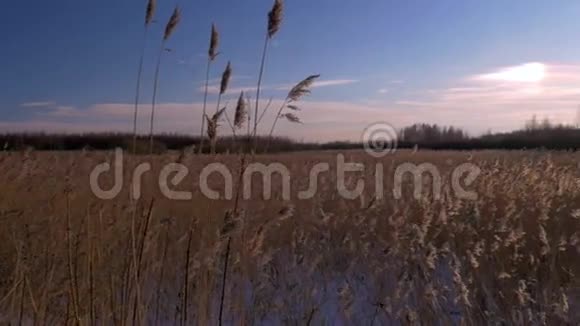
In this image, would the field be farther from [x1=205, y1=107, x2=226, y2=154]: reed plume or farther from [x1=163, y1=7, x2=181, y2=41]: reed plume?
[x1=163, y1=7, x2=181, y2=41]: reed plume

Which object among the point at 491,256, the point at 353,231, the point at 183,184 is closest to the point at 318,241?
the point at 353,231

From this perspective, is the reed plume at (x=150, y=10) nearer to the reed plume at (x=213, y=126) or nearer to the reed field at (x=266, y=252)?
the reed field at (x=266, y=252)

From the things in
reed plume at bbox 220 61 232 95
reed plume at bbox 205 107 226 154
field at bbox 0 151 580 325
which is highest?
reed plume at bbox 220 61 232 95

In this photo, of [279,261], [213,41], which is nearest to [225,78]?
[213,41]

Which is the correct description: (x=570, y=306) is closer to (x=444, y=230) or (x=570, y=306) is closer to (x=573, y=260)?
(x=573, y=260)

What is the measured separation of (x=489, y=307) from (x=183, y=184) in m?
4.23

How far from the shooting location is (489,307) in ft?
10.2

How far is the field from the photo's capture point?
2471mm

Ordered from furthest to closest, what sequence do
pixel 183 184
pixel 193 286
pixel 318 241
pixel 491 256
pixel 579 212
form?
1. pixel 183 184
2. pixel 318 241
3. pixel 491 256
4. pixel 193 286
5. pixel 579 212

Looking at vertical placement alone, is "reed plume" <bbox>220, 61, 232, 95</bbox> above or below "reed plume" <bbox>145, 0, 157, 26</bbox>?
below

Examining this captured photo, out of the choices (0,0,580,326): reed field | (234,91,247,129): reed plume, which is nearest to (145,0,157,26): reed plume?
(0,0,580,326): reed field

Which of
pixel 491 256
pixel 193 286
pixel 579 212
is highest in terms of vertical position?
pixel 579 212

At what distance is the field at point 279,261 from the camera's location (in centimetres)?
247

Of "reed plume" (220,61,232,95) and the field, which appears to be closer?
"reed plume" (220,61,232,95)
